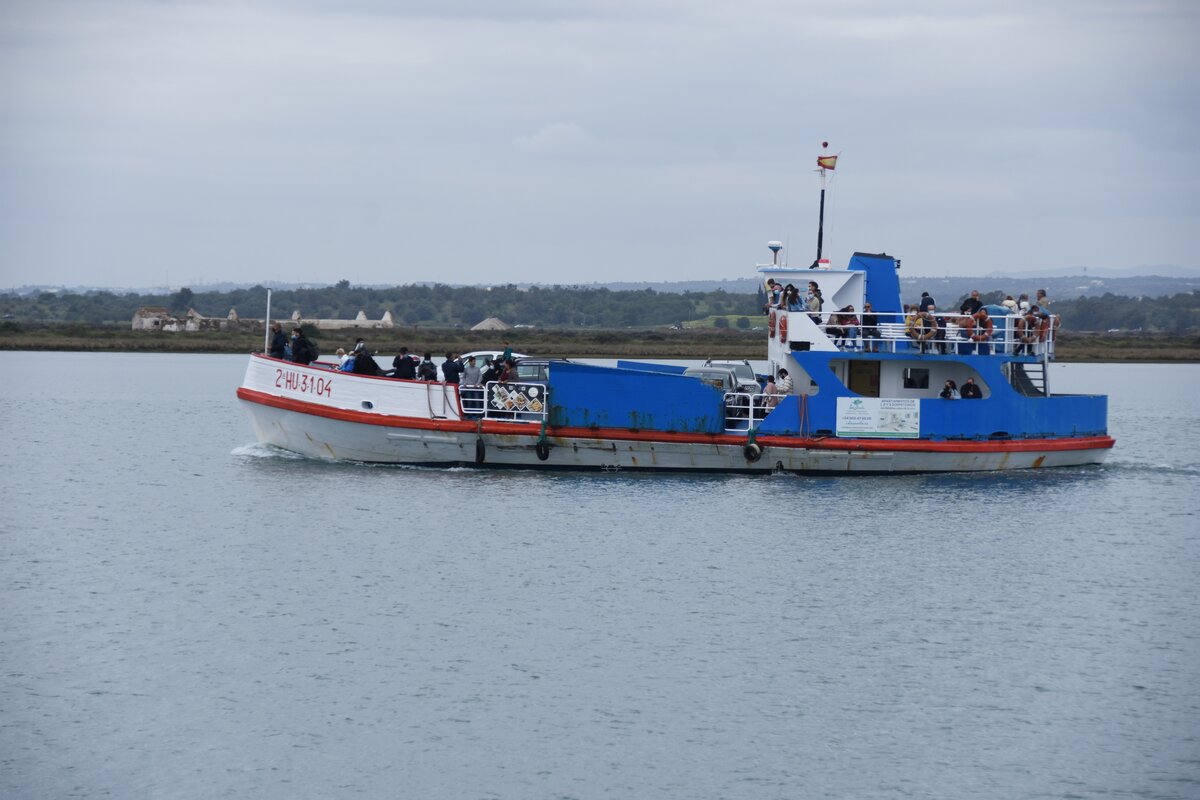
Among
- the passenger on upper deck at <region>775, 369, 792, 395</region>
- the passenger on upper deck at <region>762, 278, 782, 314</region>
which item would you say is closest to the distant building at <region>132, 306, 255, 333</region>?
the passenger on upper deck at <region>762, 278, 782, 314</region>

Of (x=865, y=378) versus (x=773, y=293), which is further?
(x=773, y=293)

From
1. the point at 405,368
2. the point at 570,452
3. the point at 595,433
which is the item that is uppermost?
the point at 405,368

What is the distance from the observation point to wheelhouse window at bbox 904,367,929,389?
33062mm

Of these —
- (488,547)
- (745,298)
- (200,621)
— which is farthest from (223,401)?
(745,298)

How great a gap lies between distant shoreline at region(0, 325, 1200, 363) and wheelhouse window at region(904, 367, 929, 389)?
5427 cm

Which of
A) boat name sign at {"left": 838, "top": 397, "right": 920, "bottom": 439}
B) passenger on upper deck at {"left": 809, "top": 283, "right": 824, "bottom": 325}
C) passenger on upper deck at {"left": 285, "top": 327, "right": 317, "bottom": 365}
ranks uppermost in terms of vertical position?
passenger on upper deck at {"left": 809, "top": 283, "right": 824, "bottom": 325}

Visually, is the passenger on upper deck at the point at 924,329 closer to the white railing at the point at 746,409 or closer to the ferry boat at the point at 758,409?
the ferry boat at the point at 758,409

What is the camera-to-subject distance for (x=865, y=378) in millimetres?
32938

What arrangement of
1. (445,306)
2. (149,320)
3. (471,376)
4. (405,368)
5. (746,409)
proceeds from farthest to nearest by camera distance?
(445,306) → (149,320) → (746,409) → (405,368) → (471,376)

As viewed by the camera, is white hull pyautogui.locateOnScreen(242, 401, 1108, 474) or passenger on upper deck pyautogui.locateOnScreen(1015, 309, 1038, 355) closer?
white hull pyautogui.locateOnScreen(242, 401, 1108, 474)

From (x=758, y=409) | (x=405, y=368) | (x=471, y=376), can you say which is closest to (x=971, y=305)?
(x=758, y=409)

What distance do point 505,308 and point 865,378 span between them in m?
147

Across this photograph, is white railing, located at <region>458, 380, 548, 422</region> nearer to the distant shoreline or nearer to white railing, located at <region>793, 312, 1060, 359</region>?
white railing, located at <region>793, 312, 1060, 359</region>

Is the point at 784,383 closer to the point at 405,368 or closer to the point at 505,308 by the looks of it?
the point at 405,368
